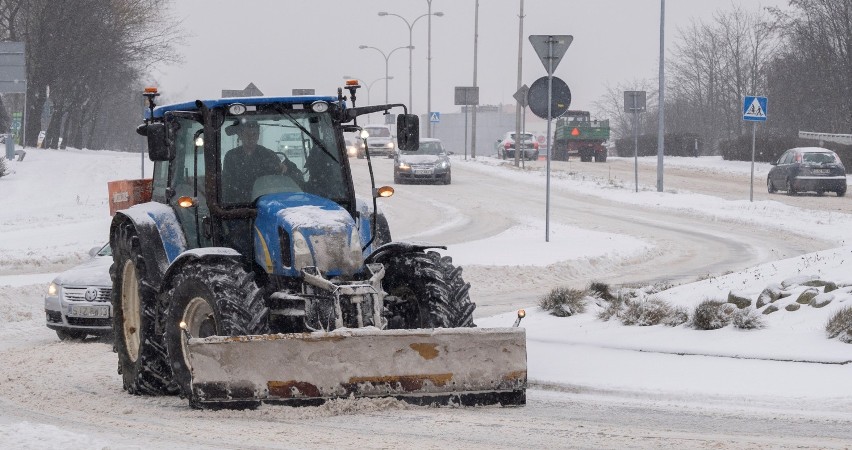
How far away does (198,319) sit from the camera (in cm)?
877

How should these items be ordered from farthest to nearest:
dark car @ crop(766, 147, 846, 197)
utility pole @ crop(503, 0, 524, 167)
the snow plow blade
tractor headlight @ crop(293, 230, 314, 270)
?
utility pole @ crop(503, 0, 524, 167), dark car @ crop(766, 147, 846, 197), tractor headlight @ crop(293, 230, 314, 270), the snow plow blade

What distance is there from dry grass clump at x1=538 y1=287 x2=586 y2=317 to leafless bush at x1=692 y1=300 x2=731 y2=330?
2.06 metres

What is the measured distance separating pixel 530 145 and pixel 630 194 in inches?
1136

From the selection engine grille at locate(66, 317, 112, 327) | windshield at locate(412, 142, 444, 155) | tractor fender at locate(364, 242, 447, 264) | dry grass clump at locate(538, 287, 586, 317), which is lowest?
engine grille at locate(66, 317, 112, 327)

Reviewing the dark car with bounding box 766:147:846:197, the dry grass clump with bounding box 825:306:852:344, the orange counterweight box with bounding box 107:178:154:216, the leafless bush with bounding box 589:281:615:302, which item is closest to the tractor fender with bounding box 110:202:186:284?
the orange counterweight box with bounding box 107:178:154:216

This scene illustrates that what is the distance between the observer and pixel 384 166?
52.7 m

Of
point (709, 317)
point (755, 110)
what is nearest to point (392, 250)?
point (709, 317)

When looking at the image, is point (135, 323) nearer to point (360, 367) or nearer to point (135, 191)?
point (135, 191)

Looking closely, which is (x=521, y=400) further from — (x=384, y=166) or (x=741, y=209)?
(x=384, y=166)

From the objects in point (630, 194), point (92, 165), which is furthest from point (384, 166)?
point (630, 194)

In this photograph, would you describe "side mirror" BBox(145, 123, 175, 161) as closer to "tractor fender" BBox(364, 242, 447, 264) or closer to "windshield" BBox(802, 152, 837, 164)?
"tractor fender" BBox(364, 242, 447, 264)

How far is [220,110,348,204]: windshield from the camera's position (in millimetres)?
9328

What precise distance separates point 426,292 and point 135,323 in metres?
2.49

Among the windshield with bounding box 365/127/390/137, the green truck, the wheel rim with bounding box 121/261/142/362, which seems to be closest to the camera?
the wheel rim with bounding box 121/261/142/362
